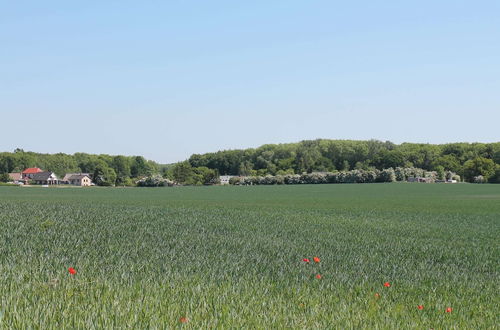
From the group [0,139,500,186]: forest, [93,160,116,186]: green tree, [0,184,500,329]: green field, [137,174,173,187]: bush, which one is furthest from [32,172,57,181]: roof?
[0,184,500,329]: green field

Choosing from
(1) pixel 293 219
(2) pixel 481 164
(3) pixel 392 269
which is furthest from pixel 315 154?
(3) pixel 392 269

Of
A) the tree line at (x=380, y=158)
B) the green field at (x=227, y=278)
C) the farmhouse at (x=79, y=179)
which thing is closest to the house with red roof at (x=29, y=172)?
the farmhouse at (x=79, y=179)

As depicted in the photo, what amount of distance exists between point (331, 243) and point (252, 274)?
8075 mm

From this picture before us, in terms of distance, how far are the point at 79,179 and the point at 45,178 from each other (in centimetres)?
1153

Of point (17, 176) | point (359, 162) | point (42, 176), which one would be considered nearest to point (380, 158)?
point (359, 162)

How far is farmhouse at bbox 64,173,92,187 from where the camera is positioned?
190 metres

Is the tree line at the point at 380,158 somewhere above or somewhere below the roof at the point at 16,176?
above

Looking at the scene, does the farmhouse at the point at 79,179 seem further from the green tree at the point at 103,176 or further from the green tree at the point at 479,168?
the green tree at the point at 479,168

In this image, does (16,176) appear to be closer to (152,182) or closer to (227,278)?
(152,182)

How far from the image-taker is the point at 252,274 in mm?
11484

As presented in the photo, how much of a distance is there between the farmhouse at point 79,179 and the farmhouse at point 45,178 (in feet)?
15.7

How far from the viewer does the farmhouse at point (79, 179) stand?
18962cm

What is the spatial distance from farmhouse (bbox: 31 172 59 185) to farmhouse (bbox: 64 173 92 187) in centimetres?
478

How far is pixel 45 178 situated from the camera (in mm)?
189875
